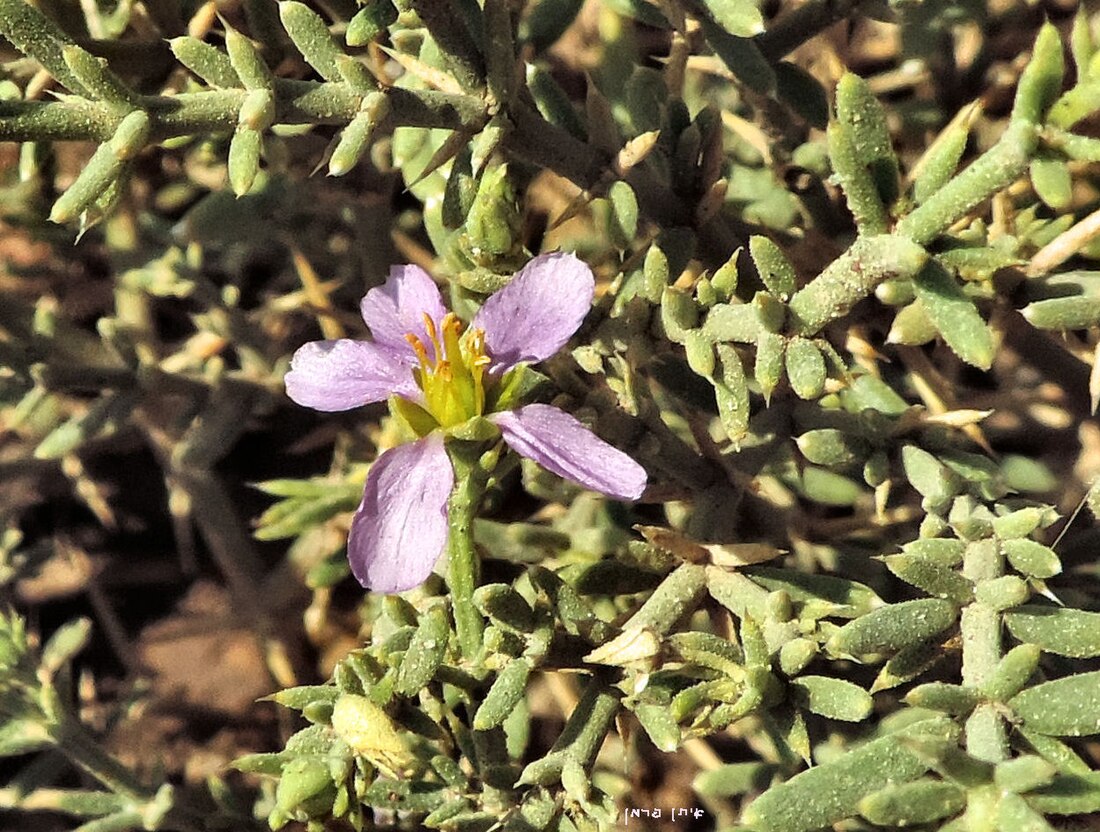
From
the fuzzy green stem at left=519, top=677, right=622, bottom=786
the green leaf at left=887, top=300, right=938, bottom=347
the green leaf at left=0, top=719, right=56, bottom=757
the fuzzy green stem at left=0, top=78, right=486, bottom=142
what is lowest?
the green leaf at left=0, top=719, right=56, bottom=757

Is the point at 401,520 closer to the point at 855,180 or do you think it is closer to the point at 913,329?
the point at 855,180

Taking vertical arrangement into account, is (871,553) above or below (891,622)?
below

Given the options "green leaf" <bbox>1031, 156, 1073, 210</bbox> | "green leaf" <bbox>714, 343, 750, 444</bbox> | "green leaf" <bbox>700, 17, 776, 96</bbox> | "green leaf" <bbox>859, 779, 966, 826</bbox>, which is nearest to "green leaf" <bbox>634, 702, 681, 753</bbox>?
"green leaf" <bbox>859, 779, 966, 826</bbox>

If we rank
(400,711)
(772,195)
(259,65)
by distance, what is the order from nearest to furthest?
(259,65)
(400,711)
(772,195)

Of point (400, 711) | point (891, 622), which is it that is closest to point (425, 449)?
point (400, 711)

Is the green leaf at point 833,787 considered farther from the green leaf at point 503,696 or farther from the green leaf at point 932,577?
the green leaf at point 503,696

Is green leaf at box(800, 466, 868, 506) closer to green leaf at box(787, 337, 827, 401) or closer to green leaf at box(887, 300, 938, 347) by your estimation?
green leaf at box(887, 300, 938, 347)

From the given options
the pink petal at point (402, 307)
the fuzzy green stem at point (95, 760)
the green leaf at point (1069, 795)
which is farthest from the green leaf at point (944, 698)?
the fuzzy green stem at point (95, 760)

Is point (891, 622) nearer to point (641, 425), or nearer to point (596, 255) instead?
point (641, 425)
